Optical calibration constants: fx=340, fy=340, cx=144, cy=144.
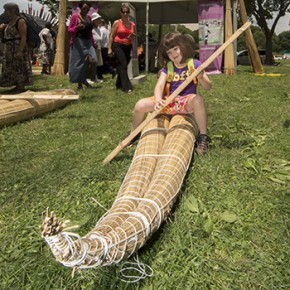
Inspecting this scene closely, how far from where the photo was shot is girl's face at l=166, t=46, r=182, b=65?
11.1ft

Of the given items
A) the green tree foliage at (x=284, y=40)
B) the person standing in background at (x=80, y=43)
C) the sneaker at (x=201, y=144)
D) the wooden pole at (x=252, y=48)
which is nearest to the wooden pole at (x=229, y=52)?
the wooden pole at (x=252, y=48)

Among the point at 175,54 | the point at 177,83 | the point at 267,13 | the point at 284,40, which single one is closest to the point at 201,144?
the point at 177,83

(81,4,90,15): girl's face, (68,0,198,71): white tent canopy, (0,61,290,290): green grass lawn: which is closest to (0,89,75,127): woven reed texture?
(0,61,290,290): green grass lawn

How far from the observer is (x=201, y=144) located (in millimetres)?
3312

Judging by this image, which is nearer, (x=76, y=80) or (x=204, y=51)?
(x=76, y=80)

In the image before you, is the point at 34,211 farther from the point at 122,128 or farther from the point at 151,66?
the point at 151,66

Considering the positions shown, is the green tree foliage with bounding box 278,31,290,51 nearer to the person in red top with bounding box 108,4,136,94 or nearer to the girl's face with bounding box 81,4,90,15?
the person in red top with bounding box 108,4,136,94

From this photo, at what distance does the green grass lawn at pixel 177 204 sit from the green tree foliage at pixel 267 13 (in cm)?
2636

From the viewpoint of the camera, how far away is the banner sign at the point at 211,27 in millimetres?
12127

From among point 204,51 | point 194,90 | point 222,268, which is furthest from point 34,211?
point 204,51

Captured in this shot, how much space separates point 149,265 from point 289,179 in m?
1.55

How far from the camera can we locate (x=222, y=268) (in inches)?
72.5

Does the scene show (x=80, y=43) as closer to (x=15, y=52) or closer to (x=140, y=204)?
(x=15, y=52)

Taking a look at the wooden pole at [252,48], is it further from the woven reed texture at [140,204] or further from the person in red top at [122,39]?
the woven reed texture at [140,204]
